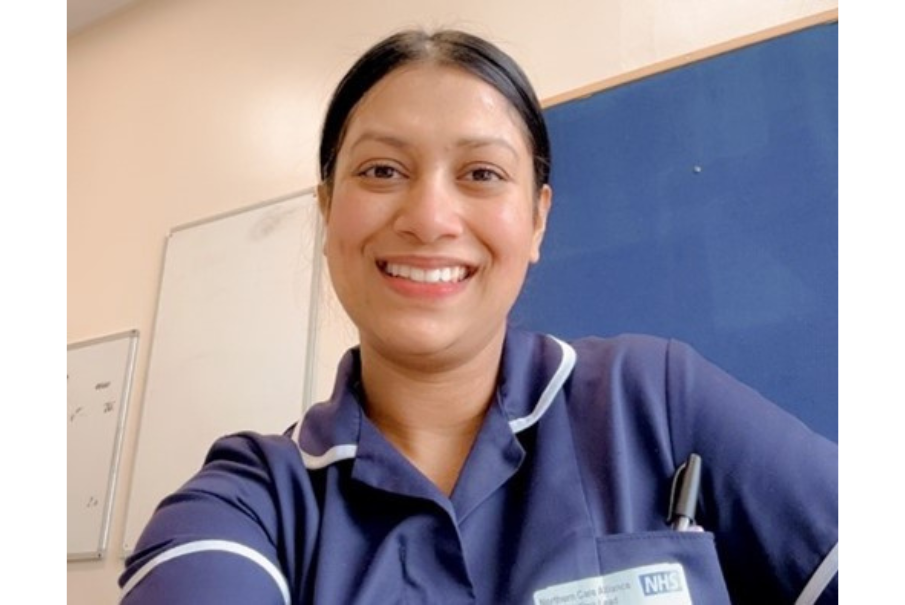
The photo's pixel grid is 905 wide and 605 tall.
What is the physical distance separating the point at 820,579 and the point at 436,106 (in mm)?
534

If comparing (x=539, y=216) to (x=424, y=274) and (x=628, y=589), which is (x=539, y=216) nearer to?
(x=424, y=274)

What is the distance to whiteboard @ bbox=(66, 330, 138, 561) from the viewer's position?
1.87 metres

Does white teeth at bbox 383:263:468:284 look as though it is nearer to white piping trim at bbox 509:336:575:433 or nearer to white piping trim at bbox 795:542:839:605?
white piping trim at bbox 509:336:575:433

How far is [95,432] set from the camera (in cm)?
199

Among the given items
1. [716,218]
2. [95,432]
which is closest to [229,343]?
[95,432]

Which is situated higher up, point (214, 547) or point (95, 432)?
point (95, 432)

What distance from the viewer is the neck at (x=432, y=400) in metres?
0.81

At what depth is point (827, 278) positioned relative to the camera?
1115 mm

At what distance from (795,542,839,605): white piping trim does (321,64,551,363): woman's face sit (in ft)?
1.15

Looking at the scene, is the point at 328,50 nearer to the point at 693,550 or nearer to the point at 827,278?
the point at 827,278
